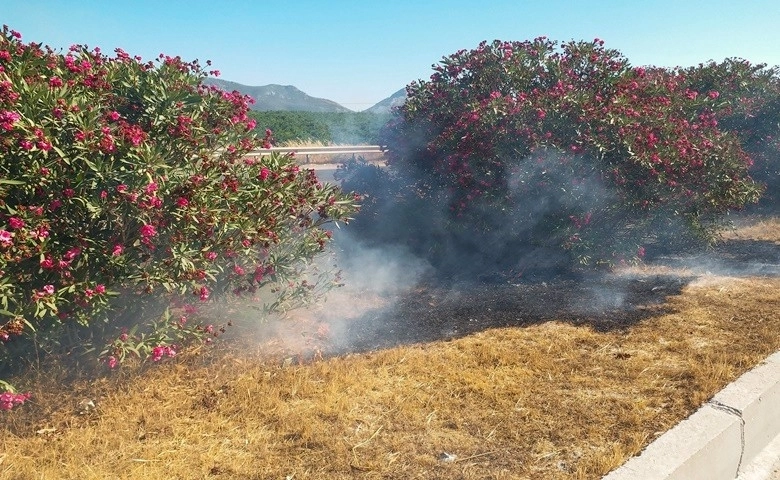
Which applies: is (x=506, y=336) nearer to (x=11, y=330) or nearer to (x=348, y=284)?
(x=348, y=284)

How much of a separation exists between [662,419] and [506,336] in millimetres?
1601

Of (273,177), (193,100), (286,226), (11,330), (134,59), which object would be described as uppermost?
(134,59)

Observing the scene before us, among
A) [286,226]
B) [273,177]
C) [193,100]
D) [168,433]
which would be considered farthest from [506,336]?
[193,100]

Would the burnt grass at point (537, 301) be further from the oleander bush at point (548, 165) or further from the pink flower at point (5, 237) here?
the pink flower at point (5, 237)

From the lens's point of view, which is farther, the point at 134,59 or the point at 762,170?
the point at 762,170

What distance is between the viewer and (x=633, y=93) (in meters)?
6.68

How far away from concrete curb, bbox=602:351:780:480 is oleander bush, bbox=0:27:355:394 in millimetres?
2656

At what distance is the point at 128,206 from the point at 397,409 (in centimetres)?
201

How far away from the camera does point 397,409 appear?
3.40 m

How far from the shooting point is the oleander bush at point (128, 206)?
2.95 metres

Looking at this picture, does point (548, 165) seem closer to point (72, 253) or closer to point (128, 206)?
point (128, 206)

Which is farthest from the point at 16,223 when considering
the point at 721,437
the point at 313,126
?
the point at 313,126

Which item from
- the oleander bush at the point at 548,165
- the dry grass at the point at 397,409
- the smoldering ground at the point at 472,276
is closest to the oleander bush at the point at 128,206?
the dry grass at the point at 397,409

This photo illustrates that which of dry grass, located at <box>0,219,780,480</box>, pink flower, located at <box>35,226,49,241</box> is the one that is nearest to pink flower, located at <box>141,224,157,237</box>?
pink flower, located at <box>35,226,49,241</box>
